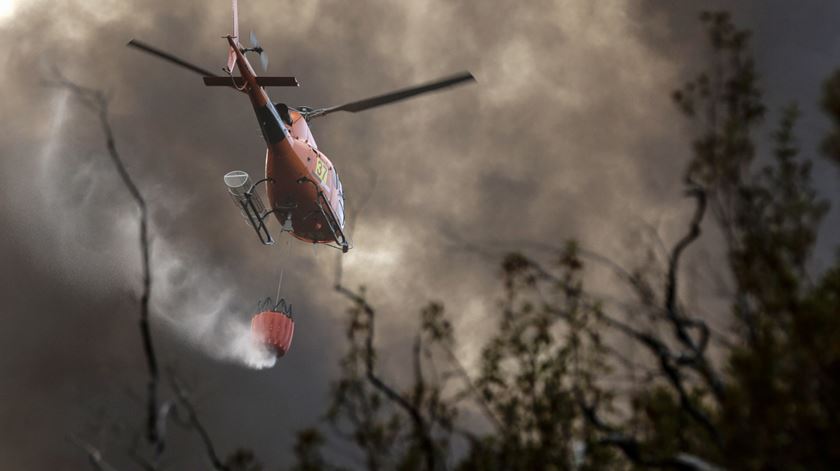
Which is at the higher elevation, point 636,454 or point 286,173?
point 286,173

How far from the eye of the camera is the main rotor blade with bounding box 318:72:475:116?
99.8 feet

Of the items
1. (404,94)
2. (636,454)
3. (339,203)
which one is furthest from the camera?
(339,203)

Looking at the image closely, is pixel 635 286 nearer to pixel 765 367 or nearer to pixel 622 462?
pixel 765 367

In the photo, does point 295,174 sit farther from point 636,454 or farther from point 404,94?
point 636,454

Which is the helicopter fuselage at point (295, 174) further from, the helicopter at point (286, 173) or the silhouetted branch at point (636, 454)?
the silhouetted branch at point (636, 454)

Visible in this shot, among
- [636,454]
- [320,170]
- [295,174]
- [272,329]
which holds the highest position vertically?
[320,170]

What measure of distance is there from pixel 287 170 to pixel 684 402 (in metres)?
25.7

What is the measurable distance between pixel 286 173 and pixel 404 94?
6.30 meters

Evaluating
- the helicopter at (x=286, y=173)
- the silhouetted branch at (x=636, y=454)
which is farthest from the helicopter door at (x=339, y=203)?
the silhouetted branch at (x=636, y=454)

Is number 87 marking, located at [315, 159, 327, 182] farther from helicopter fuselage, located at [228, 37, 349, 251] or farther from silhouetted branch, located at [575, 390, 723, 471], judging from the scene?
silhouetted branch, located at [575, 390, 723, 471]

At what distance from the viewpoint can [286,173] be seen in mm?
35000

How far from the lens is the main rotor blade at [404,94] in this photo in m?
30.4

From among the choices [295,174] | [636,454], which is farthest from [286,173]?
[636,454]

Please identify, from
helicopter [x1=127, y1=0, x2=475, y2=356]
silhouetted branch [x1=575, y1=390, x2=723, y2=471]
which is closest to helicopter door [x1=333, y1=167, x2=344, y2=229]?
helicopter [x1=127, y1=0, x2=475, y2=356]
